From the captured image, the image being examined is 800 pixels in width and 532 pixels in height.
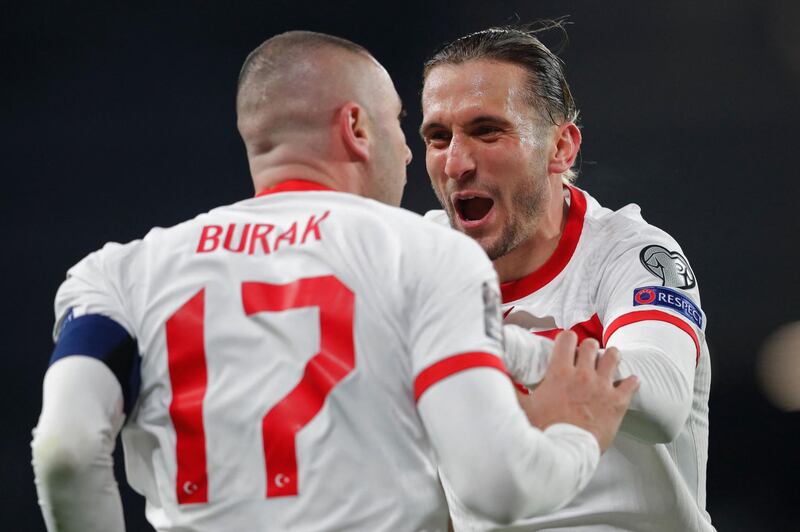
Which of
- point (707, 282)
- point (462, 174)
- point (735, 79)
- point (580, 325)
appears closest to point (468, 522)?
point (580, 325)

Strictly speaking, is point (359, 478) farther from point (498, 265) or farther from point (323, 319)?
point (498, 265)

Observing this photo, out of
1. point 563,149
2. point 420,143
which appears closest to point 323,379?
point 563,149

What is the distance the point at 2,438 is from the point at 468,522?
2.35 m

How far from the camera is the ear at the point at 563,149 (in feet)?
7.85

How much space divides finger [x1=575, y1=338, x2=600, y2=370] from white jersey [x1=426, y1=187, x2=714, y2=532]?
1.25 ft

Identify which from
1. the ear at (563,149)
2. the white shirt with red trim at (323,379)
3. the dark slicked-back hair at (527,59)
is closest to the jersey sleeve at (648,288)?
the ear at (563,149)

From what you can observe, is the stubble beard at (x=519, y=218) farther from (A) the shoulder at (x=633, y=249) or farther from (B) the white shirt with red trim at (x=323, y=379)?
(B) the white shirt with red trim at (x=323, y=379)

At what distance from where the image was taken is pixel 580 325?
6.77 feet

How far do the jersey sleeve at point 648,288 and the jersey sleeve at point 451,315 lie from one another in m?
0.68

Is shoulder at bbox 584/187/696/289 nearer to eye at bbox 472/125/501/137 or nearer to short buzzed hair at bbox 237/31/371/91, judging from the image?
eye at bbox 472/125/501/137

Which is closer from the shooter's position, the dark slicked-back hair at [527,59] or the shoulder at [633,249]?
the shoulder at [633,249]

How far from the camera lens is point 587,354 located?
150 centimetres

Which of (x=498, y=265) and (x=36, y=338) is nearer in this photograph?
(x=498, y=265)

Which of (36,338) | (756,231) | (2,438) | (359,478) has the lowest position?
(2,438)
